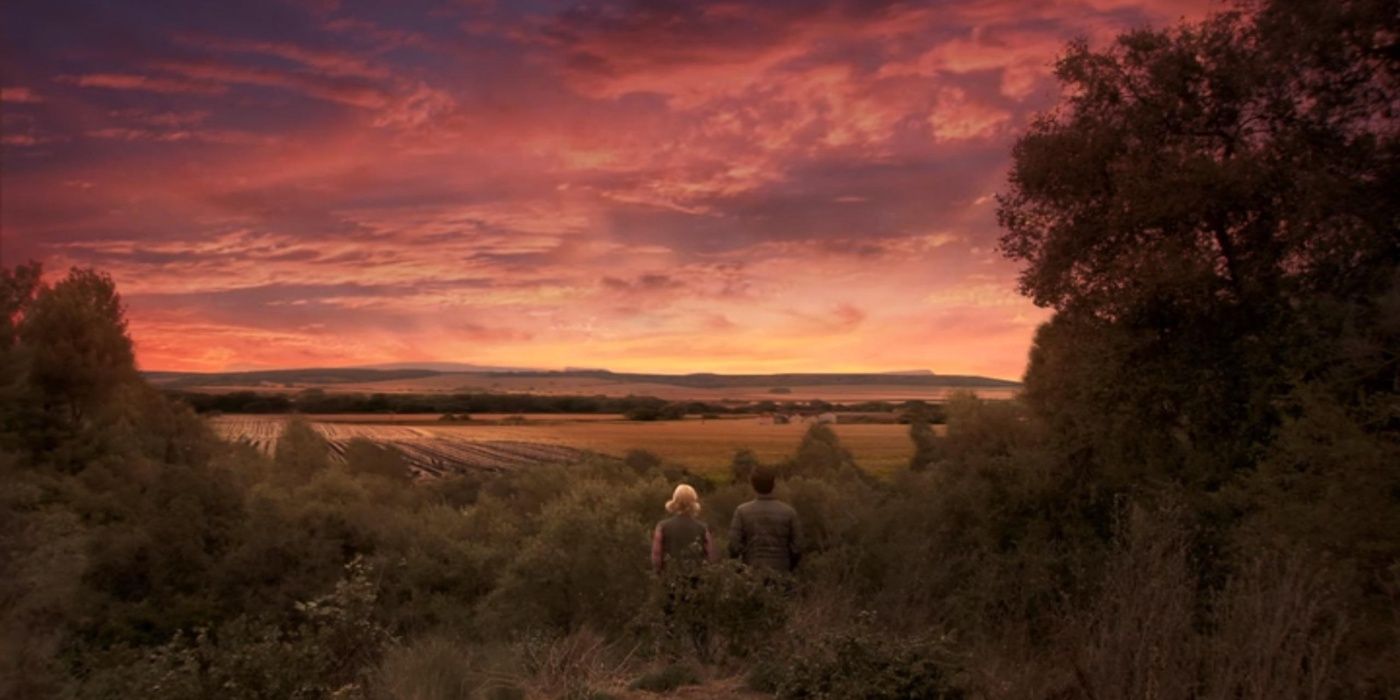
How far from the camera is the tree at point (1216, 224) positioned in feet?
36.5

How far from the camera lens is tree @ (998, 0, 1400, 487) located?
438 inches

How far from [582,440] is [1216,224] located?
41632 mm

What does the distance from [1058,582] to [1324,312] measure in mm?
4953

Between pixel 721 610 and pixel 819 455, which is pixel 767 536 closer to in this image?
pixel 721 610

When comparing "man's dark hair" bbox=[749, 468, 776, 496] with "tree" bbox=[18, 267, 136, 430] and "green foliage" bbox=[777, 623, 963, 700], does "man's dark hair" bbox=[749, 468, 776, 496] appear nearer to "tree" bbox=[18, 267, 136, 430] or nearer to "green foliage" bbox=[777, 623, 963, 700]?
"green foliage" bbox=[777, 623, 963, 700]

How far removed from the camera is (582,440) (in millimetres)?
51250

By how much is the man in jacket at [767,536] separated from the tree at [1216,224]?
5.62m

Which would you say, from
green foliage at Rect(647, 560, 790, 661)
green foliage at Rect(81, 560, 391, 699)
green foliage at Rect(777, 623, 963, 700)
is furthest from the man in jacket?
green foliage at Rect(81, 560, 391, 699)

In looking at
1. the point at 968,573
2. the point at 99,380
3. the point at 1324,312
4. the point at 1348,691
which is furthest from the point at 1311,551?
the point at 99,380

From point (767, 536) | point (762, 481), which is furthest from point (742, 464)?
point (767, 536)

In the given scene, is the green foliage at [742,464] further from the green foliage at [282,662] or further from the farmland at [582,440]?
the green foliage at [282,662]

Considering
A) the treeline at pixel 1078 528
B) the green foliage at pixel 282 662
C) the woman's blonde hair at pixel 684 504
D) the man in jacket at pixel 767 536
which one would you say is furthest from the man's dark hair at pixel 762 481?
the green foliage at pixel 282 662

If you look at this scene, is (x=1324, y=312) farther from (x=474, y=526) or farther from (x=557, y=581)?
(x=474, y=526)

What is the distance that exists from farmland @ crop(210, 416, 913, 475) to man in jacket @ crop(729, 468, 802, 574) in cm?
2191
